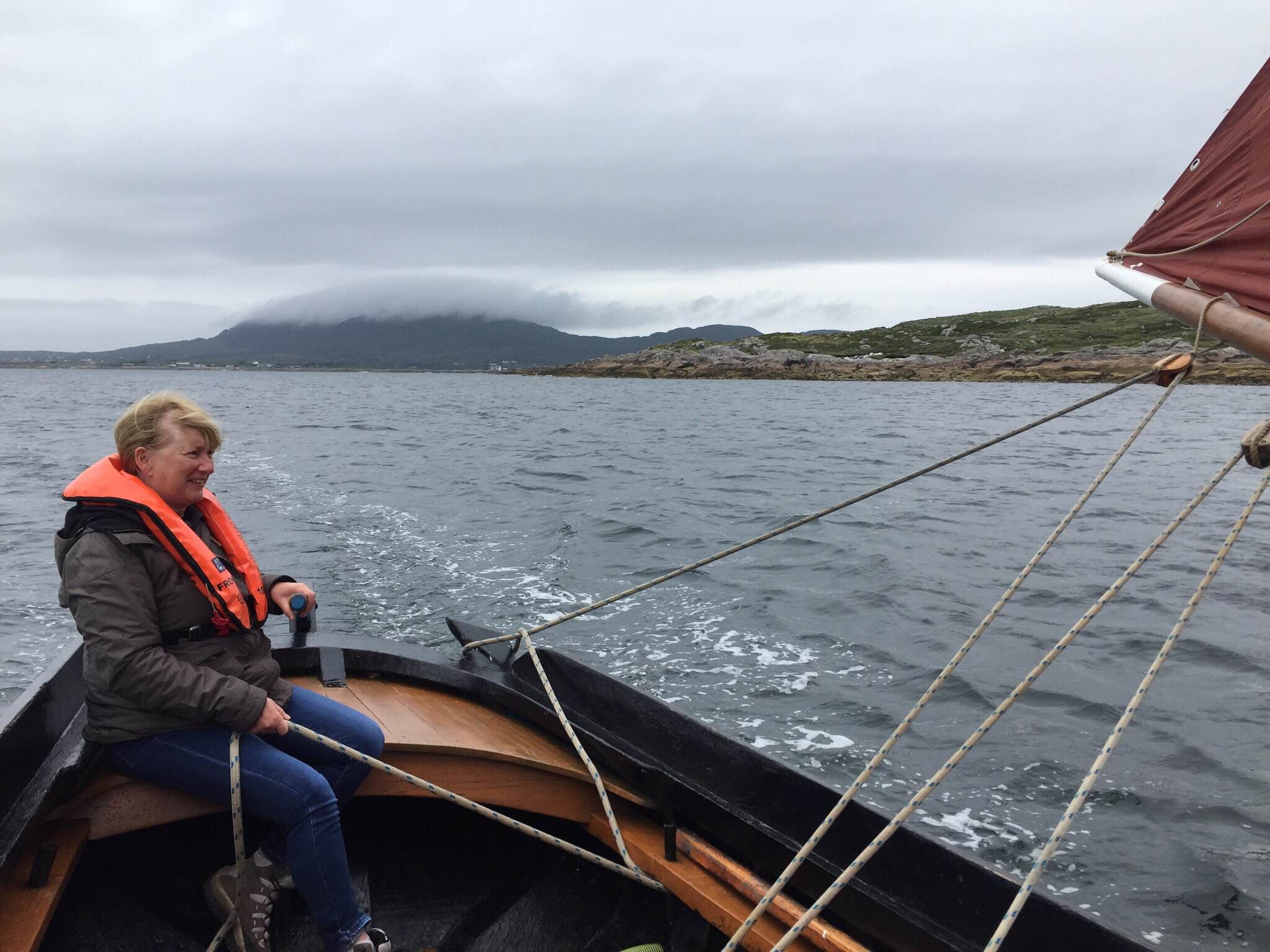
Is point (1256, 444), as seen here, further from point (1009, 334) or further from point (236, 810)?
point (1009, 334)

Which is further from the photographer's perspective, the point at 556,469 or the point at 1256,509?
the point at 556,469

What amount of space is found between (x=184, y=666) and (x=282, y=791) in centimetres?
54

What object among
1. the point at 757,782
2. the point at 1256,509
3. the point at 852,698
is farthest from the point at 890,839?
A: the point at 1256,509

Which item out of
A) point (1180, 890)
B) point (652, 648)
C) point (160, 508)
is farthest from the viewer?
point (652, 648)

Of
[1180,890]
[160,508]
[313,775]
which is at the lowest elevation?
[1180,890]

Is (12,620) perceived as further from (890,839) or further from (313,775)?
(890,839)

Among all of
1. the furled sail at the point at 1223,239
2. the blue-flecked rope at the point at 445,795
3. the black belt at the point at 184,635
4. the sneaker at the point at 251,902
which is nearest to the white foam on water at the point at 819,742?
the blue-flecked rope at the point at 445,795

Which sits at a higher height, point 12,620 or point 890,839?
point 890,839

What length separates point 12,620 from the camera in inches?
353

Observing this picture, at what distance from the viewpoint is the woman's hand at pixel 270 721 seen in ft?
9.73

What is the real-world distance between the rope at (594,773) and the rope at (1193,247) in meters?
4.36

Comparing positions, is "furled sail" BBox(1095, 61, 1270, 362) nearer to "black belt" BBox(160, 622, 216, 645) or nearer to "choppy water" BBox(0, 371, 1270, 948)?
"choppy water" BBox(0, 371, 1270, 948)

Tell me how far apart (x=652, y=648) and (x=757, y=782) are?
4961 millimetres

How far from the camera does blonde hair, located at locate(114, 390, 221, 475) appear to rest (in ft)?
9.54
